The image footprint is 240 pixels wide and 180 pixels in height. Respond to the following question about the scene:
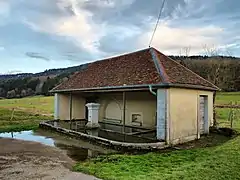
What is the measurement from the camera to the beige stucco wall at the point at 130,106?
14836mm

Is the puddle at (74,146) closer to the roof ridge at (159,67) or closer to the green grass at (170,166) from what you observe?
the green grass at (170,166)

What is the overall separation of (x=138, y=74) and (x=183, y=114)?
3031 mm

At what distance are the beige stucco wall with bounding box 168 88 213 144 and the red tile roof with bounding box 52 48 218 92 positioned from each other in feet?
1.57

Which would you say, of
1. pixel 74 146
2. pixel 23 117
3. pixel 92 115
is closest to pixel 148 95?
pixel 92 115

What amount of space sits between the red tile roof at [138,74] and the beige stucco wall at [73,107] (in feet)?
3.24

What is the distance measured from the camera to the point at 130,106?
1605 centimetres

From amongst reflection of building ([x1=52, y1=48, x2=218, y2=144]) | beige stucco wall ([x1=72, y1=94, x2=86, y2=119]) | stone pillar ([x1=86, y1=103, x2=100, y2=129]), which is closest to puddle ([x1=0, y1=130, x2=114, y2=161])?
stone pillar ([x1=86, y1=103, x2=100, y2=129])

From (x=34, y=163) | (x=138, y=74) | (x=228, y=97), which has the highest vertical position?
(x=138, y=74)

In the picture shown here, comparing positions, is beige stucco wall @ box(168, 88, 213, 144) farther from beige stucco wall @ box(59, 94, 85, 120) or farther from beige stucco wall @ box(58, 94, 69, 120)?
beige stucco wall @ box(58, 94, 69, 120)

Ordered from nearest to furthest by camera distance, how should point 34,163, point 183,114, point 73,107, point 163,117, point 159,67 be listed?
point 34,163 < point 163,117 < point 183,114 < point 159,67 < point 73,107

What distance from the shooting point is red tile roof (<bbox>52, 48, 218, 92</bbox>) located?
37.1 feet

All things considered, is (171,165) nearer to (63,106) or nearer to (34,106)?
(63,106)

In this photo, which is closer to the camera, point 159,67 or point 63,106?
point 159,67

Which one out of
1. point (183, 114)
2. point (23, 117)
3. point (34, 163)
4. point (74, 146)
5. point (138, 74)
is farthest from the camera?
point (23, 117)
